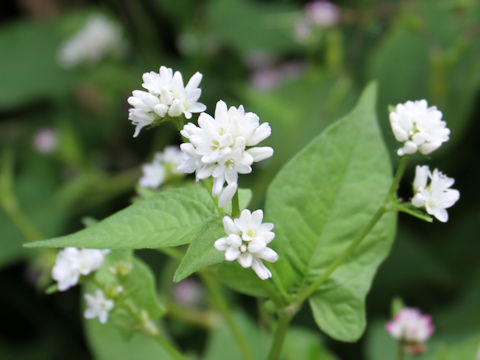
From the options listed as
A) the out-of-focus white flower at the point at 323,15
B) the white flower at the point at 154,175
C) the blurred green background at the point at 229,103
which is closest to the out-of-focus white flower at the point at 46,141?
the blurred green background at the point at 229,103

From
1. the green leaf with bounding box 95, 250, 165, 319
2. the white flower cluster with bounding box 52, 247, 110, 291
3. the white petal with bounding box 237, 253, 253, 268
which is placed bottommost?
the green leaf with bounding box 95, 250, 165, 319

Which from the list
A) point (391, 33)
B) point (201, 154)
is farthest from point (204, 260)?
point (391, 33)

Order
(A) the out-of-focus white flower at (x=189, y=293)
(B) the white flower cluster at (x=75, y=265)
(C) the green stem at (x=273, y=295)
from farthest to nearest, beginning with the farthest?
(A) the out-of-focus white flower at (x=189, y=293) → (B) the white flower cluster at (x=75, y=265) → (C) the green stem at (x=273, y=295)

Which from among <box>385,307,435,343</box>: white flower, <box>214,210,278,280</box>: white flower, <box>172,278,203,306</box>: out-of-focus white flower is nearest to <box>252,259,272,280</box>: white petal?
<box>214,210,278,280</box>: white flower

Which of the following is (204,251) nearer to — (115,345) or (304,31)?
(115,345)

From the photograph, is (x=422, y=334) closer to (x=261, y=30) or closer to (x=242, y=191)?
(x=242, y=191)

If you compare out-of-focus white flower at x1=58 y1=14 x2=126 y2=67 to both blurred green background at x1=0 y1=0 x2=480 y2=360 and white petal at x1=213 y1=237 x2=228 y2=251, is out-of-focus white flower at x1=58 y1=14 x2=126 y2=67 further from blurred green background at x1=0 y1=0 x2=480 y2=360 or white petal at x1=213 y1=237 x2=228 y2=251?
white petal at x1=213 y1=237 x2=228 y2=251

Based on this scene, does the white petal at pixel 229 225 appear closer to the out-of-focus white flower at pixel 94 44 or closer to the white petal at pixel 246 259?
→ the white petal at pixel 246 259
